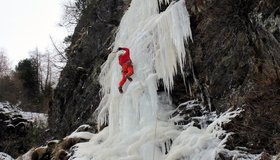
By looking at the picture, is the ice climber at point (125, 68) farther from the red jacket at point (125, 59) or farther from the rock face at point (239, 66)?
the rock face at point (239, 66)

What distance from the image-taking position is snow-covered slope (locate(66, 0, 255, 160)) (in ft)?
19.0

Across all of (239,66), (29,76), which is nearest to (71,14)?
(29,76)

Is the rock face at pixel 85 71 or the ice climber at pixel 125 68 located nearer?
the ice climber at pixel 125 68

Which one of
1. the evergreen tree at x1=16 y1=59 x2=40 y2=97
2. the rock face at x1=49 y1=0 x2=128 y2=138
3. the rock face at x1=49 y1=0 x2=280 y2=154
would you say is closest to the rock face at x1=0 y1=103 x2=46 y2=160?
the rock face at x1=49 y1=0 x2=128 y2=138

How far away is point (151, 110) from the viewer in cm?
704

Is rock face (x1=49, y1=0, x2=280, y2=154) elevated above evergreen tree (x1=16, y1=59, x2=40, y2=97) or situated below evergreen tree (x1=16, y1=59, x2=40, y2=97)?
below

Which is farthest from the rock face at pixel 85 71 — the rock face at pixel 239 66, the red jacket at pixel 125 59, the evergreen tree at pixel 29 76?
the evergreen tree at pixel 29 76

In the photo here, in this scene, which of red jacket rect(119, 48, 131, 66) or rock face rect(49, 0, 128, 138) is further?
rock face rect(49, 0, 128, 138)

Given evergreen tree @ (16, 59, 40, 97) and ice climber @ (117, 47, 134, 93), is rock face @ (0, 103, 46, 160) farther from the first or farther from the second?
ice climber @ (117, 47, 134, 93)

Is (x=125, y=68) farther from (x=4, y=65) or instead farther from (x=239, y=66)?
(x=4, y=65)

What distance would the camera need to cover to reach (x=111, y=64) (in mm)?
9836

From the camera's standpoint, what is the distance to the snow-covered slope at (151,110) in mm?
5805

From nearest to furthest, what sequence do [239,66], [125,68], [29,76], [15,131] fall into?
[239,66]
[125,68]
[15,131]
[29,76]

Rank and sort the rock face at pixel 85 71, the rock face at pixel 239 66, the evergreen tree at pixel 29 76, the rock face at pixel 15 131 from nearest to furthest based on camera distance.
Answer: the rock face at pixel 239 66, the rock face at pixel 85 71, the rock face at pixel 15 131, the evergreen tree at pixel 29 76
